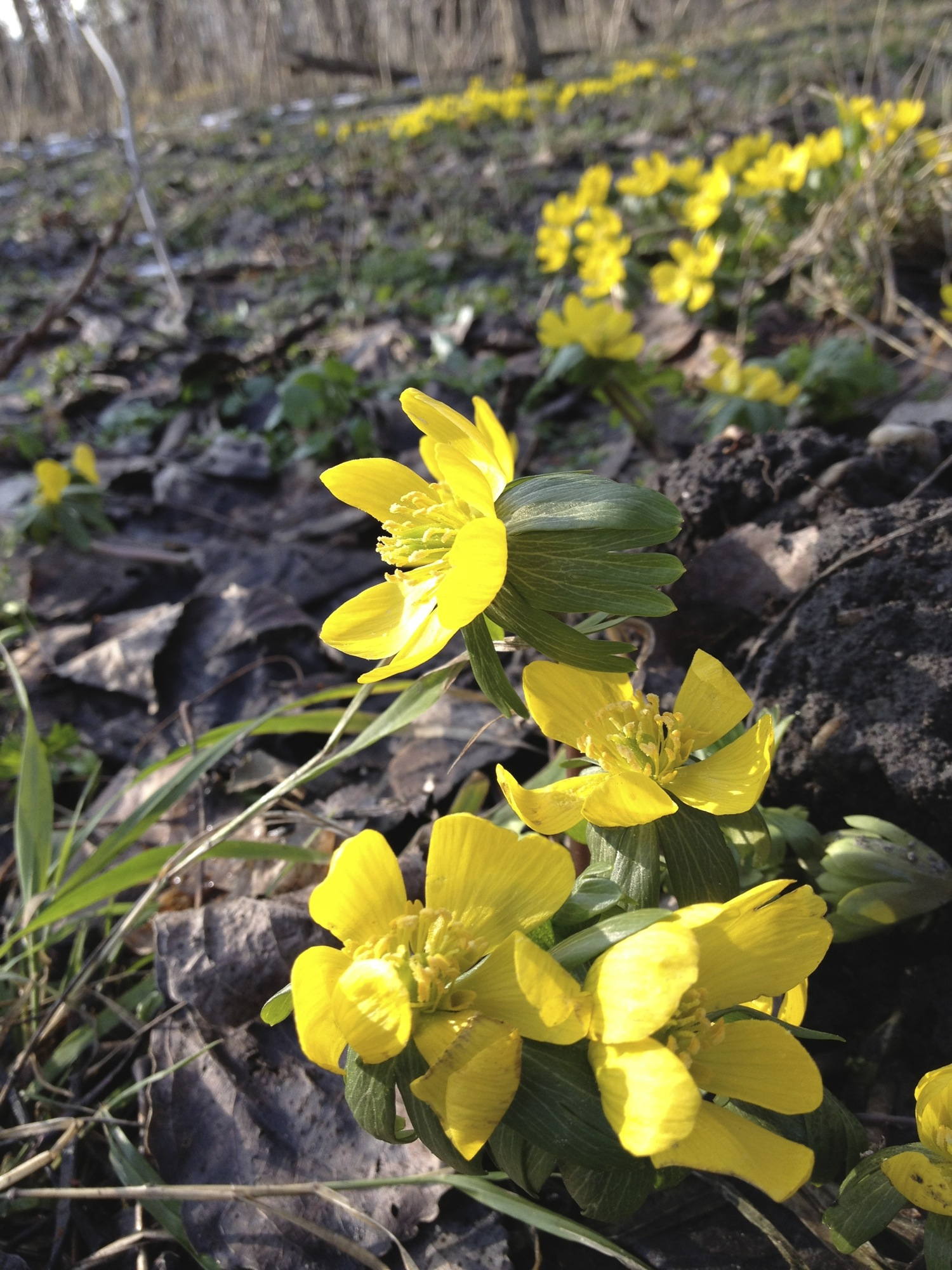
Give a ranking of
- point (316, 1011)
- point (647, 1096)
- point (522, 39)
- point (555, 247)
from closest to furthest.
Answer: point (647, 1096)
point (316, 1011)
point (555, 247)
point (522, 39)

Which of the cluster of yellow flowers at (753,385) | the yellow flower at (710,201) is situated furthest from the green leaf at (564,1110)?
the yellow flower at (710,201)

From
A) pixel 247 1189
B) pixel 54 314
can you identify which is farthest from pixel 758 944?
pixel 54 314

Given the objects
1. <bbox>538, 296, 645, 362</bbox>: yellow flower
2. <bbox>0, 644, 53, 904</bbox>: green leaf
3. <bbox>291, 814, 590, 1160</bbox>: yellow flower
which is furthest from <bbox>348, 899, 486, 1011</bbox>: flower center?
<bbox>538, 296, 645, 362</bbox>: yellow flower

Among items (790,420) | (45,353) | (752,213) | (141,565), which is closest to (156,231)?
(45,353)

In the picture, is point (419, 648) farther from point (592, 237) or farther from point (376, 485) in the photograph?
point (592, 237)

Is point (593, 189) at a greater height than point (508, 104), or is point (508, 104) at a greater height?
point (508, 104)

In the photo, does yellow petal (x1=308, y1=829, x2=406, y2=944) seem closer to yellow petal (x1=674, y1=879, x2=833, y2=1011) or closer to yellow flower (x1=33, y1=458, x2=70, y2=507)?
yellow petal (x1=674, y1=879, x2=833, y2=1011)
